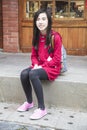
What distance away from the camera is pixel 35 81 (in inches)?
169

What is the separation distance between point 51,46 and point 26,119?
3.34 ft

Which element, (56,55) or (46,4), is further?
(46,4)

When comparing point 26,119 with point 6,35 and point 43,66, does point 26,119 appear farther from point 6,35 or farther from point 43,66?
point 6,35

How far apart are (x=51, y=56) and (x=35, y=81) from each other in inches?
18.6

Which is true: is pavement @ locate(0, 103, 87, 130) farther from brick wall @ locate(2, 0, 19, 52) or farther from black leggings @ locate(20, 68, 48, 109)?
brick wall @ locate(2, 0, 19, 52)

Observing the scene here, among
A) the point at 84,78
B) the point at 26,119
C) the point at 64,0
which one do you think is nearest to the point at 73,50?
the point at 64,0

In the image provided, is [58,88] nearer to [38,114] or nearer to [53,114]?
[53,114]

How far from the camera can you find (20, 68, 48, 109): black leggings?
431 cm

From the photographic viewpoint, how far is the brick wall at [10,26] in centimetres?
675

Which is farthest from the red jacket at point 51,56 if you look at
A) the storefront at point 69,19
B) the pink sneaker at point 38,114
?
the storefront at point 69,19

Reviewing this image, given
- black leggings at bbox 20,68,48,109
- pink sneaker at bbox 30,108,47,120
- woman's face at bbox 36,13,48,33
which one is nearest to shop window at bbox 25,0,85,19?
woman's face at bbox 36,13,48,33

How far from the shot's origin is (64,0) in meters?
6.65

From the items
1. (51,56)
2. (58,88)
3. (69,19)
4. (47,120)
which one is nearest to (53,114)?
(47,120)

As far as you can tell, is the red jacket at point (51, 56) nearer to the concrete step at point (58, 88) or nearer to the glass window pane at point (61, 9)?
the concrete step at point (58, 88)
